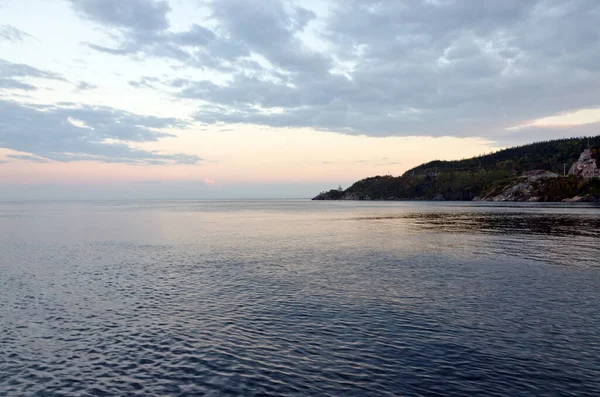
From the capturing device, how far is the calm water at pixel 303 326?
1970cm

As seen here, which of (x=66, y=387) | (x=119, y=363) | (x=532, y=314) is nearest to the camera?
(x=66, y=387)

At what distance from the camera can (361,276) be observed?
147ft

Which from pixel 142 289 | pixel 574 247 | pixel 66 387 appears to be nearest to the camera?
pixel 66 387

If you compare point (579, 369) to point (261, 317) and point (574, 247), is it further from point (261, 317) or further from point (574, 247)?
point (574, 247)

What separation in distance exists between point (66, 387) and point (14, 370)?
444cm

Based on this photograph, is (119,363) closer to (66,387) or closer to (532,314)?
(66,387)

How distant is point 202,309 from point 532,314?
2583cm

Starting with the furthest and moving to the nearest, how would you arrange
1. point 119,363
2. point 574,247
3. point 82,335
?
point 574,247, point 82,335, point 119,363

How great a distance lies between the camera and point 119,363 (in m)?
22.2

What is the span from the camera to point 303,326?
91.8ft

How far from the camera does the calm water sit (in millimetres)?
19703

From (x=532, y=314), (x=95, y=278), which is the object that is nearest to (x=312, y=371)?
(x=532, y=314)

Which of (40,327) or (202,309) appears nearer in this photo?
(40,327)

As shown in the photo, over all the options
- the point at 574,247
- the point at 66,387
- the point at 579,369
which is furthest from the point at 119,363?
the point at 574,247
